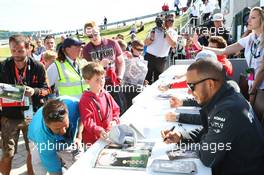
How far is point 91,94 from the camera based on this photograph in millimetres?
2689

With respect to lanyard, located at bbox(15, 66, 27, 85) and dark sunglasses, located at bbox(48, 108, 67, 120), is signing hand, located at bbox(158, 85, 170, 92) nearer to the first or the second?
lanyard, located at bbox(15, 66, 27, 85)

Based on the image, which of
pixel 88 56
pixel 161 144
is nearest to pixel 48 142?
pixel 161 144

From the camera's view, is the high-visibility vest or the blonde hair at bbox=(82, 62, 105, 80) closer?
the blonde hair at bbox=(82, 62, 105, 80)

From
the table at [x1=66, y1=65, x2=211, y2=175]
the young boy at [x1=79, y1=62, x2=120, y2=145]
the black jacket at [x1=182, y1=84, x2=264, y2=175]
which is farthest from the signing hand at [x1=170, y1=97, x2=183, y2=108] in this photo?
the black jacket at [x1=182, y1=84, x2=264, y2=175]

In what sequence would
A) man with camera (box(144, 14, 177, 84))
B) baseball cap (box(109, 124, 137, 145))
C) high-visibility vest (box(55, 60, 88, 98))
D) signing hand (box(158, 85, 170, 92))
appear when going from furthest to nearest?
man with camera (box(144, 14, 177, 84))
signing hand (box(158, 85, 170, 92))
high-visibility vest (box(55, 60, 88, 98))
baseball cap (box(109, 124, 137, 145))

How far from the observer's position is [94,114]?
265 centimetres

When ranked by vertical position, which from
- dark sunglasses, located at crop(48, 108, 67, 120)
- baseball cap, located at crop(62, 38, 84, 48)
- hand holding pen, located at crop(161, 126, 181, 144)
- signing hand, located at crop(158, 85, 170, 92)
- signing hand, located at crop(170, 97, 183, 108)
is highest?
baseball cap, located at crop(62, 38, 84, 48)

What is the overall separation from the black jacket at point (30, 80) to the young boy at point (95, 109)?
709mm

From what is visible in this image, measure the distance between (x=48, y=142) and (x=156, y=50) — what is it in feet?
12.7

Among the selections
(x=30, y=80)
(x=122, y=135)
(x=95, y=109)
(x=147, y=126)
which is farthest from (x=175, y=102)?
(x=30, y=80)

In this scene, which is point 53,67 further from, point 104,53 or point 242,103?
point 242,103

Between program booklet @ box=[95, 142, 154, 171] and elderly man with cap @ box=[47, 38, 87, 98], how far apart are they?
150 cm

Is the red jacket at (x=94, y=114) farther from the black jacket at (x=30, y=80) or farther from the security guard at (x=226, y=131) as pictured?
the security guard at (x=226, y=131)

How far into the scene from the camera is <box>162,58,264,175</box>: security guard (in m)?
1.82
